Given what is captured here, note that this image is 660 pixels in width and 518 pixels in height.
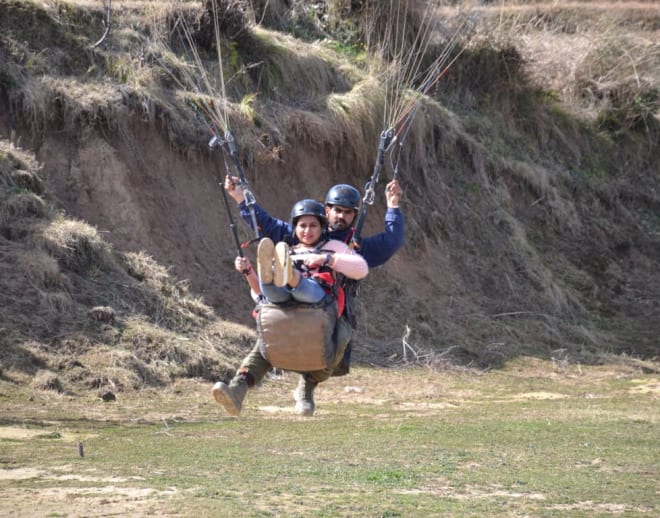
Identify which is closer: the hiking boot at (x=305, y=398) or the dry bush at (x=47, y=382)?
the hiking boot at (x=305, y=398)

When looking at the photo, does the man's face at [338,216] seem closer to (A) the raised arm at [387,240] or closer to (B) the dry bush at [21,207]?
(A) the raised arm at [387,240]

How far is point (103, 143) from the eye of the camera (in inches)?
706

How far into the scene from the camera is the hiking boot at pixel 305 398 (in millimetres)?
8258

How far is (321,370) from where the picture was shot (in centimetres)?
803

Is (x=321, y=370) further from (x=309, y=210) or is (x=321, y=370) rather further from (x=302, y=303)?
(x=309, y=210)

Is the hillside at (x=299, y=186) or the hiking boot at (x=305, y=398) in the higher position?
the hillside at (x=299, y=186)

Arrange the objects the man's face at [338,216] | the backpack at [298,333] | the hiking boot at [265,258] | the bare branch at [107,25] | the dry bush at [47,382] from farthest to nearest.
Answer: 1. the bare branch at [107,25]
2. the dry bush at [47,382]
3. the man's face at [338,216]
4. the backpack at [298,333]
5. the hiking boot at [265,258]

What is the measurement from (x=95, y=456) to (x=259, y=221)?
3.19 meters

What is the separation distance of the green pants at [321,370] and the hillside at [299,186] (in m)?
5.91

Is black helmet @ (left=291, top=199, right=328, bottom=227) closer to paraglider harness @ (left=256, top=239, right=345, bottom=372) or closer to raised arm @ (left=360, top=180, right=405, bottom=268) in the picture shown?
raised arm @ (left=360, top=180, right=405, bottom=268)

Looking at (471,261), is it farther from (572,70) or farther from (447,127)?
(572,70)

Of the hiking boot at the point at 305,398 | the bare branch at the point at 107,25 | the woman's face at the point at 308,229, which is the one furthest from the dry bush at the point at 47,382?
the bare branch at the point at 107,25

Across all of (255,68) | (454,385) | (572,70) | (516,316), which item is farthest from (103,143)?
(572,70)

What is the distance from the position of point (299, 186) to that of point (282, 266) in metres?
13.2
